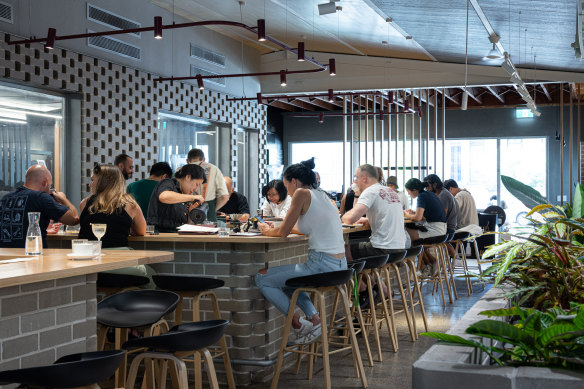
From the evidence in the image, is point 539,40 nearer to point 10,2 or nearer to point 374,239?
point 374,239

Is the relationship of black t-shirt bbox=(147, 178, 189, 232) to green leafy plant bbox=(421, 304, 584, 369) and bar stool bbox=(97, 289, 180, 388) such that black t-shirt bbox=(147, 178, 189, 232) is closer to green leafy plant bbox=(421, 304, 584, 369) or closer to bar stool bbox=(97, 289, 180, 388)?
bar stool bbox=(97, 289, 180, 388)

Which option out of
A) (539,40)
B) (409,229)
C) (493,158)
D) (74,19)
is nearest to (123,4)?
(74,19)

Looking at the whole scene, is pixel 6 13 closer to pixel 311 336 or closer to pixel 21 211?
pixel 21 211

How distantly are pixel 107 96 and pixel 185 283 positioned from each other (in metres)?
5.56

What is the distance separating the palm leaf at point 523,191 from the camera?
10.2 feet

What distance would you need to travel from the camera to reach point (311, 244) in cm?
442

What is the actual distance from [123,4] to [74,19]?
105cm

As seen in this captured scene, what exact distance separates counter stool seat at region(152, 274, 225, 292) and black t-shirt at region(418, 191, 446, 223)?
440 cm

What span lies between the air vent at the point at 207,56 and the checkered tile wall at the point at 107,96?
1.86 feet

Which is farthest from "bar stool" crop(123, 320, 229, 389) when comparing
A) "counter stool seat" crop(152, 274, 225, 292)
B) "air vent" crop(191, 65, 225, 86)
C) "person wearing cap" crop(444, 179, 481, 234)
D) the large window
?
"air vent" crop(191, 65, 225, 86)

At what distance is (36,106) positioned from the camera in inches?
308

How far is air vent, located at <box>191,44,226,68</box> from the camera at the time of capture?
10891 millimetres

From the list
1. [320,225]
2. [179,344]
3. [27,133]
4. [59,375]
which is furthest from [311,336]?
[27,133]

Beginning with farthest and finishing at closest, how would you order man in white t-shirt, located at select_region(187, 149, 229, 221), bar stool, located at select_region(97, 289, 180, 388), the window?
the window
man in white t-shirt, located at select_region(187, 149, 229, 221)
bar stool, located at select_region(97, 289, 180, 388)
